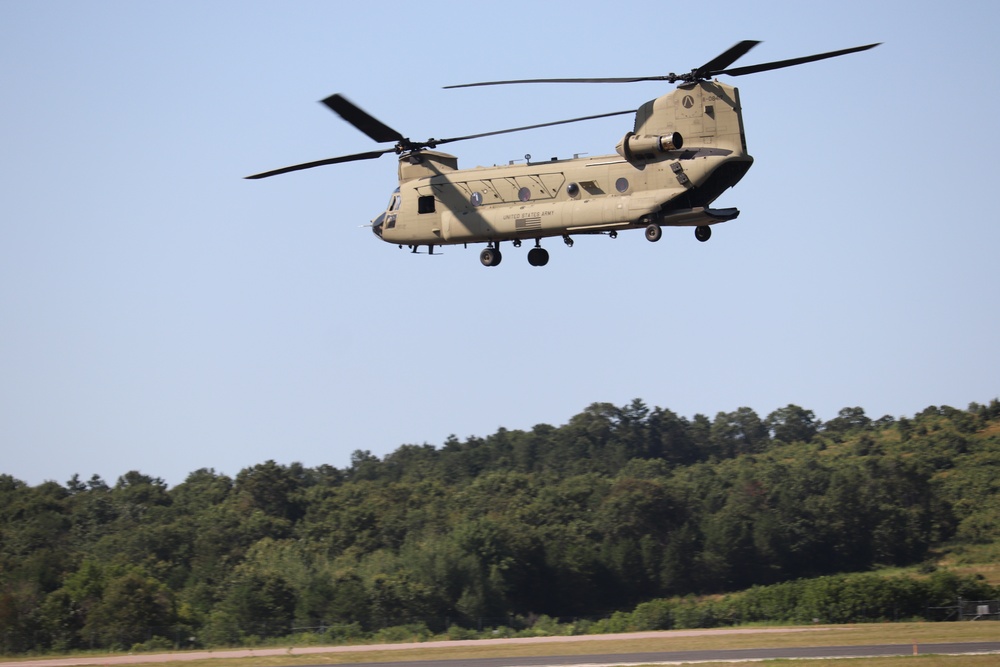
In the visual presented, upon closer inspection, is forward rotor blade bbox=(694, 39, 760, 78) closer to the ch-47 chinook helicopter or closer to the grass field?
the ch-47 chinook helicopter

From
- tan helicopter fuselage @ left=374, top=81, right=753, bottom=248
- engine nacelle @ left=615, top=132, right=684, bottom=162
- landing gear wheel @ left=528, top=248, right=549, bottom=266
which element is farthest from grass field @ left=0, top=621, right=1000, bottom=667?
engine nacelle @ left=615, top=132, right=684, bottom=162

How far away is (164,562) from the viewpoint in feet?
329

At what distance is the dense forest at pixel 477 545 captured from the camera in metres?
75.2

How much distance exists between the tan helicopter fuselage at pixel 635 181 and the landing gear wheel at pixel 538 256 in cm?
154

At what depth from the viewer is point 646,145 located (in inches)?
1794

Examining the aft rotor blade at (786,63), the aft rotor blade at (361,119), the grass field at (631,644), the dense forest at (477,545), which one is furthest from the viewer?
the dense forest at (477,545)

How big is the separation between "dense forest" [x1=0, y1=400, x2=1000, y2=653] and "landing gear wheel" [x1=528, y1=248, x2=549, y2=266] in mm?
28552

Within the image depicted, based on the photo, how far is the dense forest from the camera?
247 ft

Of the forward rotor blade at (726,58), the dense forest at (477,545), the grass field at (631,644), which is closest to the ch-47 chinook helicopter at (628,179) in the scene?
the forward rotor blade at (726,58)

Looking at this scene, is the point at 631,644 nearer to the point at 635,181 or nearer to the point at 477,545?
the point at 635,181

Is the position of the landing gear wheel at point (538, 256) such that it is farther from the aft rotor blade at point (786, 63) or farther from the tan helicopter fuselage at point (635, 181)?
the aft rotor blade at point (786, 63)

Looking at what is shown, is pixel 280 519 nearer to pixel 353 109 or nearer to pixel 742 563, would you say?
pixel 742 563

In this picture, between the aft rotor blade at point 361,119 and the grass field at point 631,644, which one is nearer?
the aft rotor blade at point 361,119

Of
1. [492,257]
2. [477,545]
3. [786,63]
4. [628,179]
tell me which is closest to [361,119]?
[492,257]
